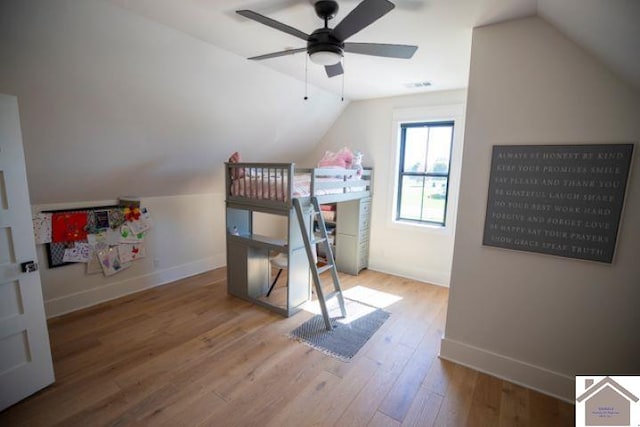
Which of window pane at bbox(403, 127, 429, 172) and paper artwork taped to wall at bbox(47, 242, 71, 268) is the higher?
window pane at bbox(403, 127, 429, 172)

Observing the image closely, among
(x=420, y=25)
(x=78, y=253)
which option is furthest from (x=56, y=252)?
(x=420, y=25)

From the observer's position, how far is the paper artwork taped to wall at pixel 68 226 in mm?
2795

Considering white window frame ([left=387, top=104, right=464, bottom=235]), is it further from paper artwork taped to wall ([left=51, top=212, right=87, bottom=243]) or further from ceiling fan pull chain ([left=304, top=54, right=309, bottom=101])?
paper artwork taped to wall ([left=51, top=212, right=87, bottom=243])

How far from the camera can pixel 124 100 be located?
2.36m

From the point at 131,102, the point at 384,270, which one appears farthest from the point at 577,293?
the point at 131,102

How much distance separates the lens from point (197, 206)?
405cm

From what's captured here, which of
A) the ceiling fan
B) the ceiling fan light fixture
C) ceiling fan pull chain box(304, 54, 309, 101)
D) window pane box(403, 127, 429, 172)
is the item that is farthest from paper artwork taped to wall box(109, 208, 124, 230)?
window pane box(403, 127, 429, 172)

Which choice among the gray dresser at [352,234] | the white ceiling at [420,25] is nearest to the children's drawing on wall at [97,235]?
the white ceiling at [420,25]

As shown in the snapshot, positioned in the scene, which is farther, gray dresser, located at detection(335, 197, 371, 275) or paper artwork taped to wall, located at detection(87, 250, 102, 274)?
gray dresser, located at detection(335, 197, 371, 275)

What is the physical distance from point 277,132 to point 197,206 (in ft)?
4.98

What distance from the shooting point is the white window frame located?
354 cm

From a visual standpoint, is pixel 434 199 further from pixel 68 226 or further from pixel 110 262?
pixel 68 226

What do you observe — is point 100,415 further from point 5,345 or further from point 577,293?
point 577,293

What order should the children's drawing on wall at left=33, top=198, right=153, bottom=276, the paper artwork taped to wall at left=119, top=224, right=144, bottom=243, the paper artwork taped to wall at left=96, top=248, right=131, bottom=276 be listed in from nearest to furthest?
the children's drawing on wall at left=33, top=198, right=153, bottom=276 < the paper artwork taped to wall at left=96, top=248, right=131, bottom=276 < the paper artwork taped to wall at left=119, top=224, right=144, bottom=243
